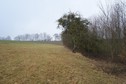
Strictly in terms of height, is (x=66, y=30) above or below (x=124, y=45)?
above

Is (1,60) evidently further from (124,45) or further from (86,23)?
(86,23)

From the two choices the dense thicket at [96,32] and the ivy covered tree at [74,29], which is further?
the ivy covered tree at [74,29]

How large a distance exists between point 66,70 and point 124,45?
7.00 m

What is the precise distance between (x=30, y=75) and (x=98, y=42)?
13.9m

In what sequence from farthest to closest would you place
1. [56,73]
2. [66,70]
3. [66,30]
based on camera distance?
[66,30] < [66,70] < [56,73]

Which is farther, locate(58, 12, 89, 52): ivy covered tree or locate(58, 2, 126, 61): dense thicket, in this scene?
locate(58, 12, 89, 52): ivy covered tree

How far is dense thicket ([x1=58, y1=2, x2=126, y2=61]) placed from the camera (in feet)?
59.0

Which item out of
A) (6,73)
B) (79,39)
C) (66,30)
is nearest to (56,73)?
(6,73)

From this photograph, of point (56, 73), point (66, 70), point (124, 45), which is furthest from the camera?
point (124, 45)

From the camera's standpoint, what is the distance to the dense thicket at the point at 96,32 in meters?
18.0

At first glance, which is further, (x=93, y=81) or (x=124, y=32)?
(x=124, y=32)

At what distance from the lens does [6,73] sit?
378 inches

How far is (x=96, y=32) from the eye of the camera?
23938 millimetres

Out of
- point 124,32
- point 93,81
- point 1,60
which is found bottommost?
point 93,81
